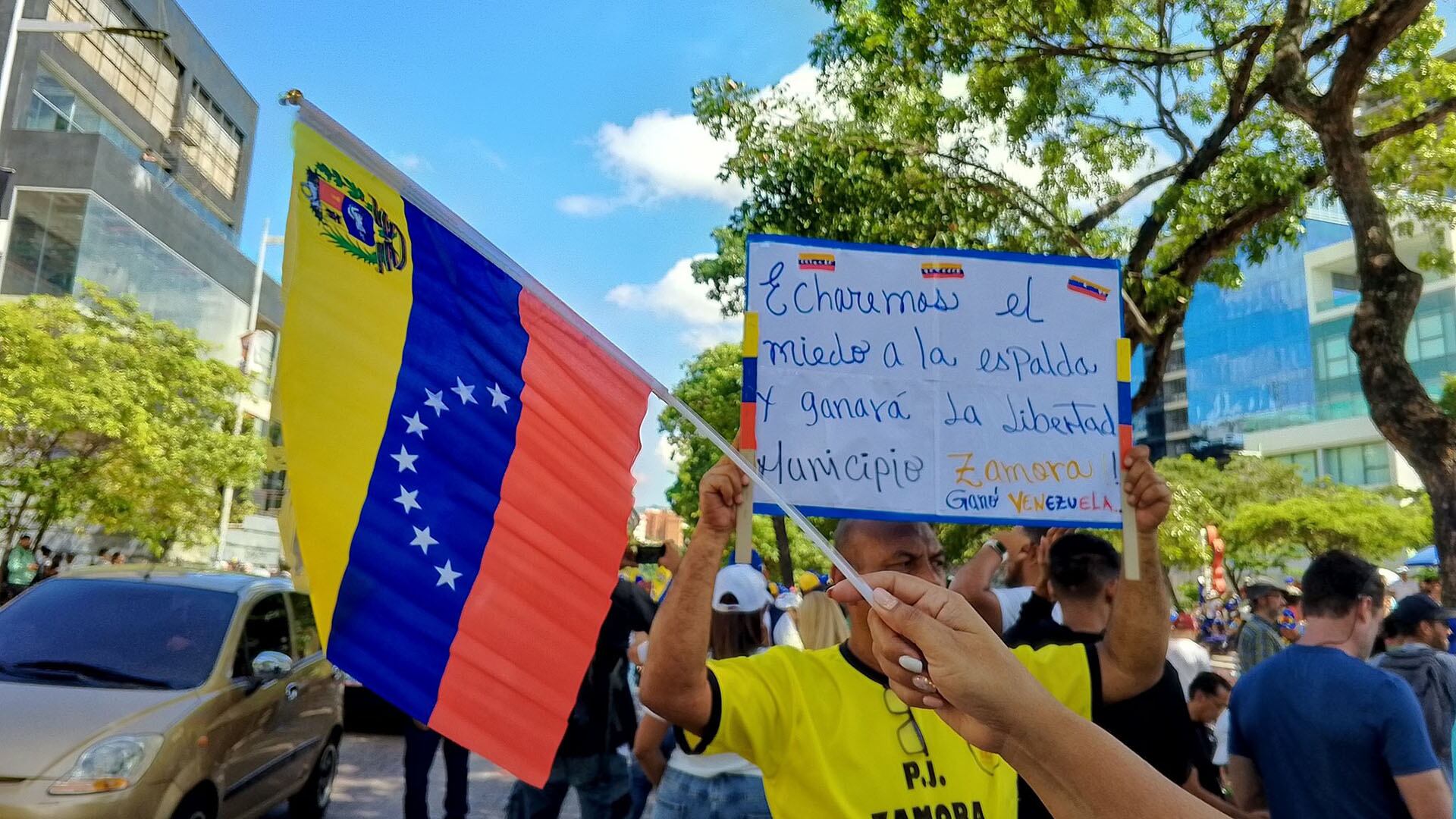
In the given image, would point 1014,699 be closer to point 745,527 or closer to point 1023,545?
point 745,527

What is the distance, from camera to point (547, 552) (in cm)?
246

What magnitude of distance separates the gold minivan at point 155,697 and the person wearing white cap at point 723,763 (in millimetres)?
2301

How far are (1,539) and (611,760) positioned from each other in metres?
22.5

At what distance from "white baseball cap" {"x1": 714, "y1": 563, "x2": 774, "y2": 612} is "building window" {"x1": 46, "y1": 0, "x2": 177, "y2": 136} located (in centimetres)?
3263

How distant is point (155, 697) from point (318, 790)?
242cm

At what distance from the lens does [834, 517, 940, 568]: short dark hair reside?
2729mm

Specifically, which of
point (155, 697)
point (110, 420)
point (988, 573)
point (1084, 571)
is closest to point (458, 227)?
point (1084, 571)

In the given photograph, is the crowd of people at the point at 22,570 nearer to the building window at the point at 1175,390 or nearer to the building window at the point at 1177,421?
the building window at the point at 1177,421

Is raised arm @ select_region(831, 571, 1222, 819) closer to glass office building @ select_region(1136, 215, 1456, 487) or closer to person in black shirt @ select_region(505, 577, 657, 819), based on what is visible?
person in black shirt @ select_region(505, 577, 657, 819)

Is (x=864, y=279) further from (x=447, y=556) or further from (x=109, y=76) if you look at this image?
(x=109, y=76)

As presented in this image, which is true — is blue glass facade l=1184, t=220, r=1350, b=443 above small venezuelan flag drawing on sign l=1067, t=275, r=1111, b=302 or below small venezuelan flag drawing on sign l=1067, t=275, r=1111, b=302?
above

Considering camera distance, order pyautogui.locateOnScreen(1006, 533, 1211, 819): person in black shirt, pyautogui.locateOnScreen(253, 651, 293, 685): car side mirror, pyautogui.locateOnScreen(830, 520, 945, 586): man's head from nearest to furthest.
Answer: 1. pyautogui.locateOnScreen(830, 520, 945, 586): man's head
2. pyautogui.locateOnScreen(1006, 533, 1211, 819): person in black shirt
3. pyautogui.locateOnScreen(253, 651, 293, 685): car side mirror

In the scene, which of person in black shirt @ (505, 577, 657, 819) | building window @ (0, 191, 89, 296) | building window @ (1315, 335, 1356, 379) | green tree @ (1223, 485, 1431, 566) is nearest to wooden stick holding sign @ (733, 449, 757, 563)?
person in black shirt @ (505, 577, 657, 819)

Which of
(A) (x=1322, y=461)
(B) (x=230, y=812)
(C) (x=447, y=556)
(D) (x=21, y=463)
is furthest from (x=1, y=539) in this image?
(A) (x=1322, y=461)
